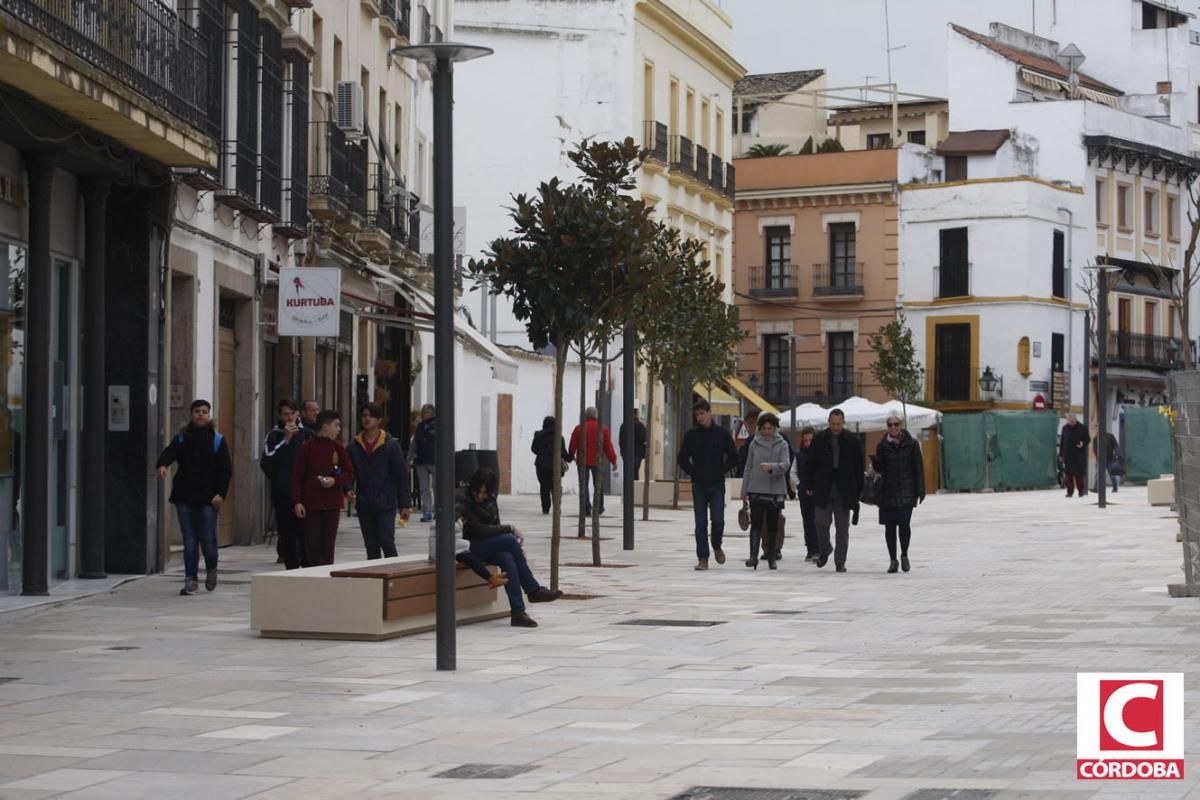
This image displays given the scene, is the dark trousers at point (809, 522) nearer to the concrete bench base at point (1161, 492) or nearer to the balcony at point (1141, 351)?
the concrete bench base at point (1161, 492)

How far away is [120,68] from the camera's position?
57.6 ft

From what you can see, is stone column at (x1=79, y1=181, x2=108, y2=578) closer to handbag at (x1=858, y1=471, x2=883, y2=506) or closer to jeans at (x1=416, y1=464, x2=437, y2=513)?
handbag at (x1=858, y1=471, x2=883, y2=506)

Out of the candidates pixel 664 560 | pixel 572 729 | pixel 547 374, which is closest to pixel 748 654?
pixel 572 729

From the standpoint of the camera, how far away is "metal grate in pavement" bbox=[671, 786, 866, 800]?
26.9 ft

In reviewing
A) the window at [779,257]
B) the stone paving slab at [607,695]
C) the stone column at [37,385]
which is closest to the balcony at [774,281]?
the window at [779,257]

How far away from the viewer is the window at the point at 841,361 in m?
68.8

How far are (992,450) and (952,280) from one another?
30.7 feet

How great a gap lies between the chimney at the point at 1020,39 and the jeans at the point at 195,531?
200ft

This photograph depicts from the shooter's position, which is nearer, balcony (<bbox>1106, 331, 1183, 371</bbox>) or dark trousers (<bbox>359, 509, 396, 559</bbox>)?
dark trousers (<bbox>359, 509, 396, 559</bbox>)

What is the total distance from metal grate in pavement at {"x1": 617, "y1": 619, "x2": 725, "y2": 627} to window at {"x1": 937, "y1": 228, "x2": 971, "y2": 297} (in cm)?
5236

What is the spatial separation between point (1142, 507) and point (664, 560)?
67.3ft

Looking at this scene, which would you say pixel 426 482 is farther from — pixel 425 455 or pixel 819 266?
pixel 819 266

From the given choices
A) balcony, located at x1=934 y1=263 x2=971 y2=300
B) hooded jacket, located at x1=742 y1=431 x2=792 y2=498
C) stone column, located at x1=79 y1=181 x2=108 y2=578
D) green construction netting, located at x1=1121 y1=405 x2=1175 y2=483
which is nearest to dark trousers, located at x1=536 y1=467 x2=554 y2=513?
hooded jacket, located at x1=742 y1=431 x2=792 y2=498

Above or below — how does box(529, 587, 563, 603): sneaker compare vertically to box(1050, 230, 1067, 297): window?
below
